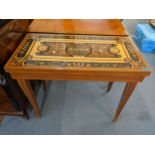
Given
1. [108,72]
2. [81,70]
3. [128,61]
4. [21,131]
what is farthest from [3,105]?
[128,61]

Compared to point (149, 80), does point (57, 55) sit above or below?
above

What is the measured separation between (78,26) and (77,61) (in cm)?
55

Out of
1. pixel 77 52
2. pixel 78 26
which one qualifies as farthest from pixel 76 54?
pixel 78 26

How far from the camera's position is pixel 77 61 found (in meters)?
0.88

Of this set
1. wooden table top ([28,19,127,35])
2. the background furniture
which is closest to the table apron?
the background furniture

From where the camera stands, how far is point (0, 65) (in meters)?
0.84

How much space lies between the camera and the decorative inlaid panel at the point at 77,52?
2.85 feet

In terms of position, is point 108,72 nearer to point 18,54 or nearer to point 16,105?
→ point 18,54

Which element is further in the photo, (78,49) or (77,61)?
(78,49)

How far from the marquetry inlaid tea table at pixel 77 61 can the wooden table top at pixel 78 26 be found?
0.14 meters

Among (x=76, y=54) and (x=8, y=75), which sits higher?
(x=76, y=54)

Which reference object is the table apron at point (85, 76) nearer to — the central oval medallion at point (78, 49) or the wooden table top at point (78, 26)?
the central oval medallion at point (78, 49)

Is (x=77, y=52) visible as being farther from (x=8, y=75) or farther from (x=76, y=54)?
(x=8, y=75)

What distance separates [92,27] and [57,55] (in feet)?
1.76
